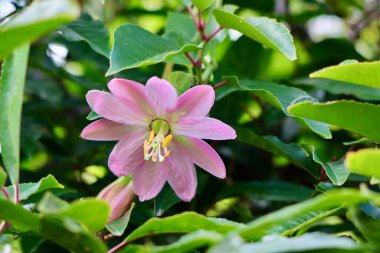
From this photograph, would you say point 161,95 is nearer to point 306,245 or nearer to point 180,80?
point 180,80

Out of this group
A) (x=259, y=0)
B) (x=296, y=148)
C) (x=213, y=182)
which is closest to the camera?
(x=296, y=148)

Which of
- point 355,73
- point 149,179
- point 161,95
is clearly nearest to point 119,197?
point 149,179

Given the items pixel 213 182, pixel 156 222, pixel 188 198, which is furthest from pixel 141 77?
pixel 156 222

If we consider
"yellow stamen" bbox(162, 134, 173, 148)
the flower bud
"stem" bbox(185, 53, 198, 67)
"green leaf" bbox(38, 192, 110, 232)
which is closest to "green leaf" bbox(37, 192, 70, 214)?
"green leaf" bbox(38, 192, 110, 232)

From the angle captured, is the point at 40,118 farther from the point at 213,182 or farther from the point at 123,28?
the point at 123,28

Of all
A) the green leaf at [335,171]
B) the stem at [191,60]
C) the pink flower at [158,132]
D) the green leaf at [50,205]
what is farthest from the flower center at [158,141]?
the green leaf at [50,205]

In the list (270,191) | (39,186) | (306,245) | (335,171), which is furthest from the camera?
(270,191)
